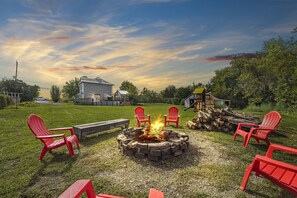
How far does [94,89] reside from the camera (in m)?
33.4

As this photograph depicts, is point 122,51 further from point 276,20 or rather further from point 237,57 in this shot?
point 237,57

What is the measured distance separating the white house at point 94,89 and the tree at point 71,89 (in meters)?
17.4

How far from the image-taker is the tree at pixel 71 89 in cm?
4938

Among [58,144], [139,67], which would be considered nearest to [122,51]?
[139,67]

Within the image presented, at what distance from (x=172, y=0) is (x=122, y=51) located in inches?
170

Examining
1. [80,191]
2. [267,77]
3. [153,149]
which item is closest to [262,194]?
[153,149]

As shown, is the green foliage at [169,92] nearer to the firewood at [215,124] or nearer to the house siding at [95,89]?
the house siding at [95,89]

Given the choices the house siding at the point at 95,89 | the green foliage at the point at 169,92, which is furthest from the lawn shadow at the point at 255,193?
the green foliage at the point at 169,92

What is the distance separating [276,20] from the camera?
8.98 metres

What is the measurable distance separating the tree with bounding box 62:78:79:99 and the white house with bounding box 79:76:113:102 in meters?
17.4

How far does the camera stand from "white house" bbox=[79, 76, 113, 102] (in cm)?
3216

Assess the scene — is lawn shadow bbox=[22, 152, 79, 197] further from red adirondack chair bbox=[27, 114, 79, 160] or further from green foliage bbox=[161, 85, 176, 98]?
green foliage bbox=[161, 85, 176, 98]

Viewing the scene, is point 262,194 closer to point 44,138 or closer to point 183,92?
point 44,138

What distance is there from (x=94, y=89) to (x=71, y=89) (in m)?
20.4
